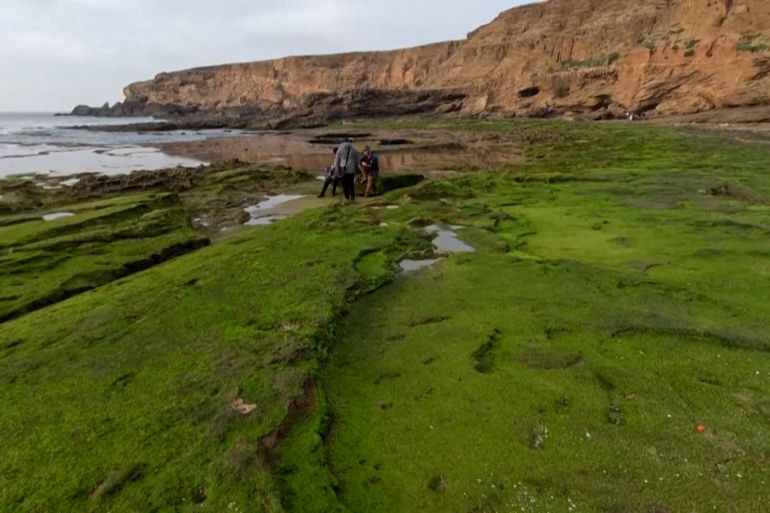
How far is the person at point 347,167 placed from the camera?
49.9 feet

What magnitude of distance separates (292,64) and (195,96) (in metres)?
32.0

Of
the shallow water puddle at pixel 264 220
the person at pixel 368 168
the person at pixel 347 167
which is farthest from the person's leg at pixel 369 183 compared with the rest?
the shallow water puddle at pixel 264 220

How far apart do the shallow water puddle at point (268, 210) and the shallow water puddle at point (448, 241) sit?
428cm

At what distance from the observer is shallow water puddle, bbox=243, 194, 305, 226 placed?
521 inches

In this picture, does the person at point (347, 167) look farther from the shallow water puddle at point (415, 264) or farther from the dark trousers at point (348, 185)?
the shallow water puddle at point (415, 264)

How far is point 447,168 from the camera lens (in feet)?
74.7

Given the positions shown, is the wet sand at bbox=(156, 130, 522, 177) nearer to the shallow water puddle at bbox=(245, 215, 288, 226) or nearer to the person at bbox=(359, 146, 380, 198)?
the person at bbox=(359, 146, 380, 198)

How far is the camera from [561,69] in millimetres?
65062

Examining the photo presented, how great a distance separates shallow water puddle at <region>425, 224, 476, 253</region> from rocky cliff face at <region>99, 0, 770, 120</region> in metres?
39.3

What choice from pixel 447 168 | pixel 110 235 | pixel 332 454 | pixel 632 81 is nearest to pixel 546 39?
pixel 632 81

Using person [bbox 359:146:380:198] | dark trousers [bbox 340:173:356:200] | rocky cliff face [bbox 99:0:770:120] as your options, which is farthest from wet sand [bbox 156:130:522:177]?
rocky cliff face [bbox 99:0:770:120]

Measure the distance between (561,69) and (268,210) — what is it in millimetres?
59985

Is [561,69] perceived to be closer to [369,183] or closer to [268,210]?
[369,183]

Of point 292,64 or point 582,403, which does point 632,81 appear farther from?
point 292,64
